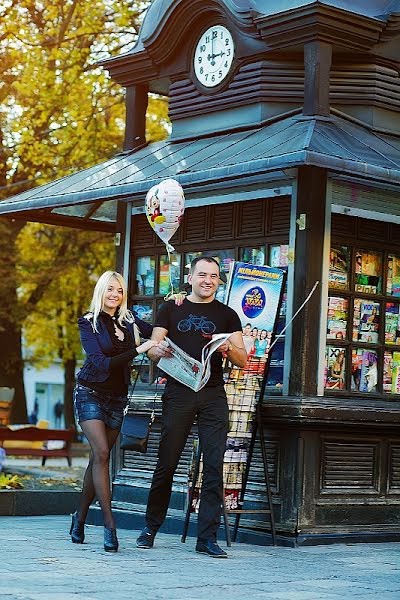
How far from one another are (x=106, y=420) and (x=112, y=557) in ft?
3.64

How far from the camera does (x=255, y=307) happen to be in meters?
10.5

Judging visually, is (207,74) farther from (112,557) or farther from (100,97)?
(100,97)

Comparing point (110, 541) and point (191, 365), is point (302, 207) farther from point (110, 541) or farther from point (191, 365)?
point (110, 541)

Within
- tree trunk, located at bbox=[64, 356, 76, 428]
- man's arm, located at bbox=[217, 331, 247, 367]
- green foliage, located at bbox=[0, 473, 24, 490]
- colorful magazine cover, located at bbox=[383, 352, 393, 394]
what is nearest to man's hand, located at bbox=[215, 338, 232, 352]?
man's arm, located at bbox=[217, 331, 247, 367]

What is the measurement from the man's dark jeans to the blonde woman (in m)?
0.41

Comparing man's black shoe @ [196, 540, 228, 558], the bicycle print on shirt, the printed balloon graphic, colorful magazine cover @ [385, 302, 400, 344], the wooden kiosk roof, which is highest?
the wooden kiosk roof

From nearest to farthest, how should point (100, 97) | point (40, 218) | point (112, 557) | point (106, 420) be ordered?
1. point (112, 557)
2. point (106, 420)
3. point (40, 218)
4. point (100, 97)

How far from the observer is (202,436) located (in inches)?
377

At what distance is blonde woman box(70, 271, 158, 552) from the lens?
9438mm

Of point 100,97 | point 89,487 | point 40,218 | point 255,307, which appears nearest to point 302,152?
point 255,307

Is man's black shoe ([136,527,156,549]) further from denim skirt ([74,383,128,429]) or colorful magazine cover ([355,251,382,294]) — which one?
colorful magazine cover ([355,251,382,294])

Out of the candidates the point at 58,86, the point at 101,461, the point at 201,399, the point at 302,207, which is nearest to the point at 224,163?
the point at 302,207

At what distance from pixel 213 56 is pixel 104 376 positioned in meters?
4.03

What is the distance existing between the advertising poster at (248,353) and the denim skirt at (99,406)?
3.17 ft
